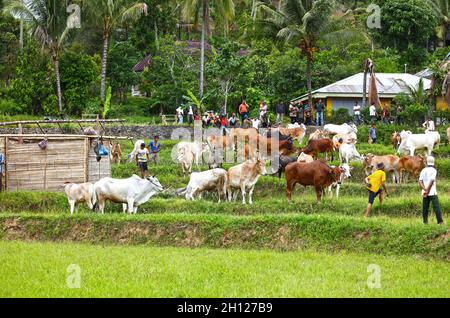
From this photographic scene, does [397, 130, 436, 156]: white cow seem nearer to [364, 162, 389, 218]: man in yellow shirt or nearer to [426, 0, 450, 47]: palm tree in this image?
[364, 162, 389, 218]: man in yellow shirt

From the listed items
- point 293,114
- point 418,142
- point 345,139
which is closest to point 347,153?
point 345,139

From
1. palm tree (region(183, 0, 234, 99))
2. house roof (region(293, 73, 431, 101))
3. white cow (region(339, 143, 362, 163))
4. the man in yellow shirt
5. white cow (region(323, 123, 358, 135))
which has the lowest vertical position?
the man in yellow shirt

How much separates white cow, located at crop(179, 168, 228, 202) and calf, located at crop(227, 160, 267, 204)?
0.25 meters

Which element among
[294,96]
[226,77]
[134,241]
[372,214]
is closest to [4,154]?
[134,241]

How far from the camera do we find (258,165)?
24609 mm

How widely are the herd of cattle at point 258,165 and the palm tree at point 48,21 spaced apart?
12.8 metres

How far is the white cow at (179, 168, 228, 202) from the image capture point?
24.7 metres

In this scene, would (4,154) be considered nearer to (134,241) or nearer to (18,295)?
(134,241)

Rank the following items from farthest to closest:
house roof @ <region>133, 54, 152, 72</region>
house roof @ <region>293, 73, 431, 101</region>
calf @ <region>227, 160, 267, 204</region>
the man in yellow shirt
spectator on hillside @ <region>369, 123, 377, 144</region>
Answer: house roof @ <region>133, 54, 152, 72</region>
house roof @ <region>293, 73, 431, 101</region>
spectator on hillside @ <region>369, 123, 377, 144</region>
calf @ <region>227, 160, 267, 204</region>
the man in yellow shirt

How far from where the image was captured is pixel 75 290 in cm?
1421

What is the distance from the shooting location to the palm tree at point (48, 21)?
133ft

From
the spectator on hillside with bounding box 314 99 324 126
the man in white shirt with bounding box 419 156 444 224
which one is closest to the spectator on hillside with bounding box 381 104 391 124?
the spectator on hillside with bounding box 314 99 324 126

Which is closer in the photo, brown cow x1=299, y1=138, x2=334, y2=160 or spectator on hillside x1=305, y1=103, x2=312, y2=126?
brown cow x1=299, y1=138, x2=334, y2=160

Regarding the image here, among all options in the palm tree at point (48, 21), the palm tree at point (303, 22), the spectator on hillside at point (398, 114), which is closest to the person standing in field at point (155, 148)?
the palm tree at point (303, 22)
